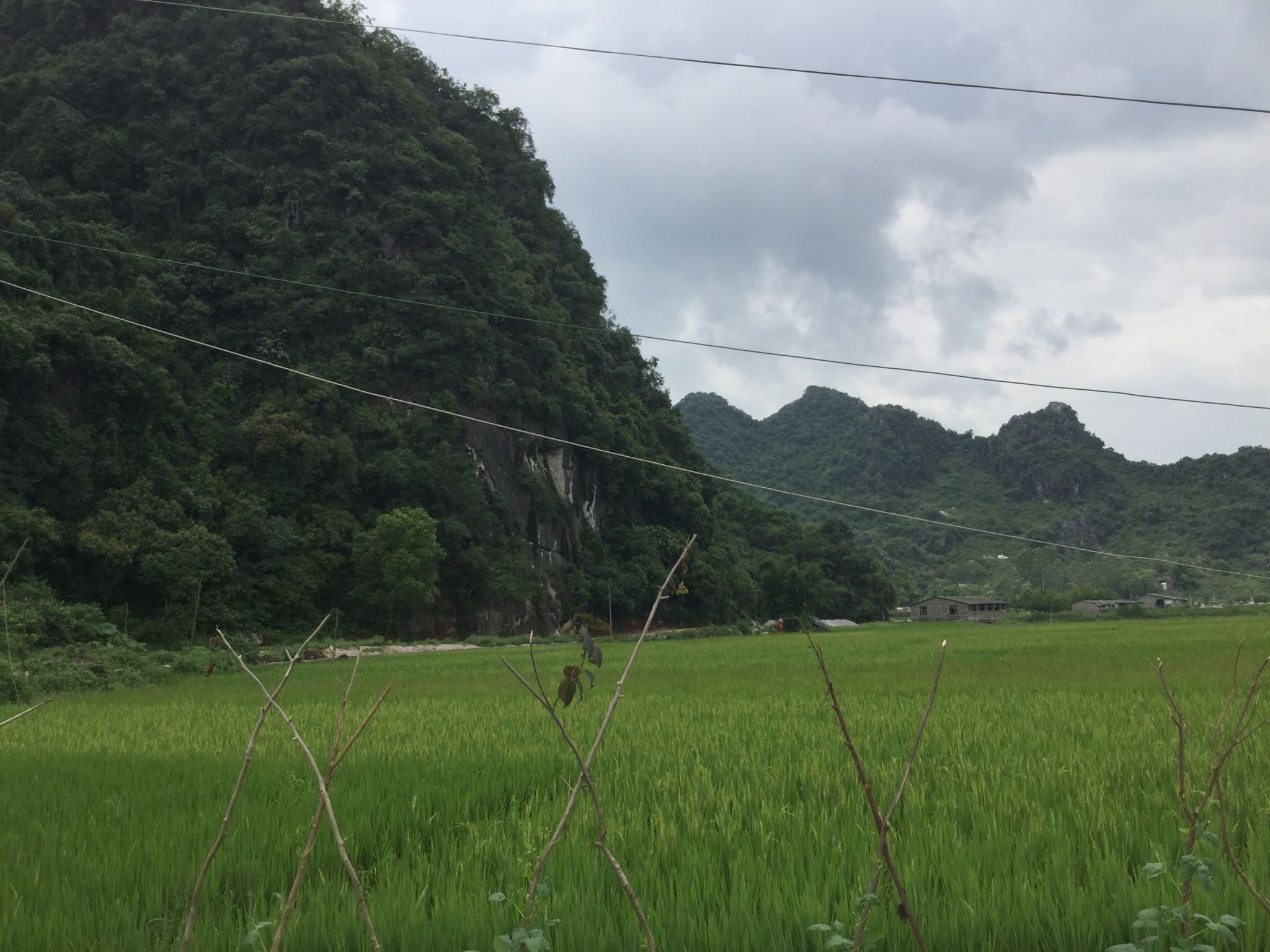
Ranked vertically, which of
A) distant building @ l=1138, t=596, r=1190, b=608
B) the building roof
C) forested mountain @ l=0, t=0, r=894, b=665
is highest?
forested mountain @ l=0, t=0, r=894, b=665

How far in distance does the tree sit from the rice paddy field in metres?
21.4

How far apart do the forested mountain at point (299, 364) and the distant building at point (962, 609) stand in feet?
41.5

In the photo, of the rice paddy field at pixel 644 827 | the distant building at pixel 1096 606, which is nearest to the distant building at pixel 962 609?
the distant building at pixel 1096 606

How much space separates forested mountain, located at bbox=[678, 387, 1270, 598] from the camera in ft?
228

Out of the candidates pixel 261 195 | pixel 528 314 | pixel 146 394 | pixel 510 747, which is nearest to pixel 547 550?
pixel 528 314

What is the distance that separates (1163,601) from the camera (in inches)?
2285

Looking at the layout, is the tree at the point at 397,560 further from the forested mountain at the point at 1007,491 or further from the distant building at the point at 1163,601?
the distant building at the point at 1163,601

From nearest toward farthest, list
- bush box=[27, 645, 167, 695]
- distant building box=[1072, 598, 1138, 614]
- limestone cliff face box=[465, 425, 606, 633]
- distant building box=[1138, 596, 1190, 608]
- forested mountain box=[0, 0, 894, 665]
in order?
bush box=[27, 645, 167, 695], forested mountain box=[0, 0, 894, 665], limestone cliff face box=[465, 425, 606, 633], distant building box=[1072, 598, 1138, 614], distant building box=[1138, 596, 1190, 608]

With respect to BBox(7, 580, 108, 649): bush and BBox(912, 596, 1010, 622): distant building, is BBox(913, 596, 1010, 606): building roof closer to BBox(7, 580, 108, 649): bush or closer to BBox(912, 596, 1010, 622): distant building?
BBox(912, 596, 1010, 622): distant building

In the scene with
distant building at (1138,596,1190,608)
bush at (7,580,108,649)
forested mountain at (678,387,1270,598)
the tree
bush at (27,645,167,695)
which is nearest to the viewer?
bush at (27,645,167,695)

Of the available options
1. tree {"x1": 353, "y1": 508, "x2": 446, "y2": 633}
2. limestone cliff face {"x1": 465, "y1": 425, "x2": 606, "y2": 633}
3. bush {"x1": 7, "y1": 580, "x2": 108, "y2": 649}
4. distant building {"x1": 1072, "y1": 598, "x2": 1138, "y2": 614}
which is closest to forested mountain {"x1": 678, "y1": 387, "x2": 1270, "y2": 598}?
distant building {"x1": 1072, "y1": 598, "x2": 1138, "y2": 614}

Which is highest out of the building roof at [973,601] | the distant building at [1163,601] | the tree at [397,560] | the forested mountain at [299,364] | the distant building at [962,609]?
the forested mountain at [299,364]

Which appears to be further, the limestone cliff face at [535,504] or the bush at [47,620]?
the limestone cliff face at [535,504]

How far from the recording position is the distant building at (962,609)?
184 feet
